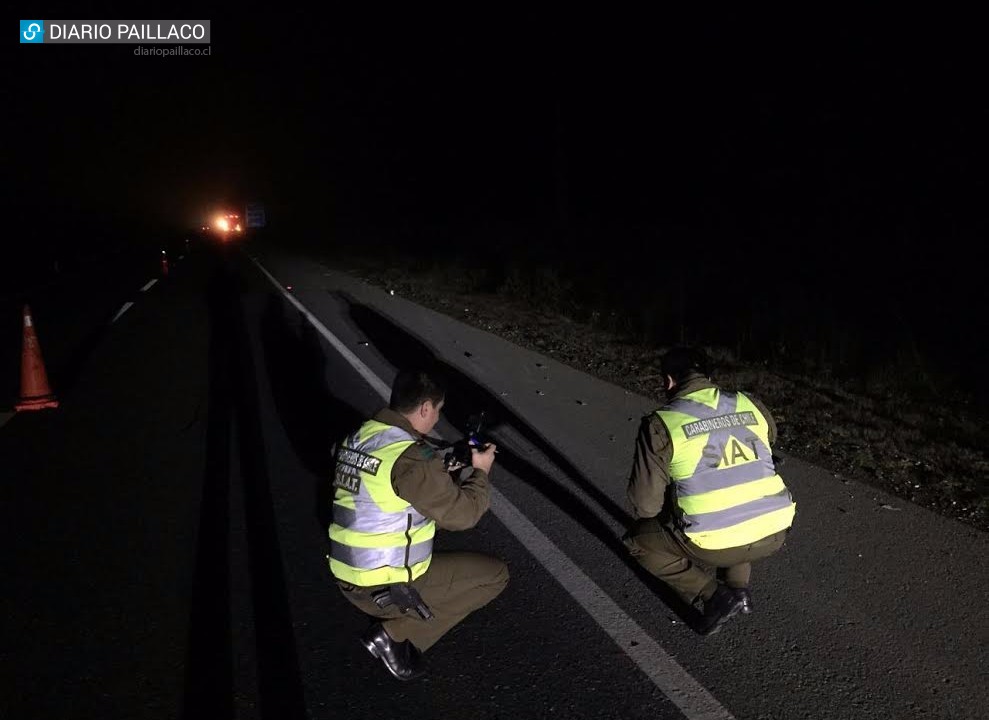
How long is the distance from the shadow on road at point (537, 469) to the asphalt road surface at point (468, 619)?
25mm

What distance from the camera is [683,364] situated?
11.8ft

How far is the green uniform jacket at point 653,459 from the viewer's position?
3.40m

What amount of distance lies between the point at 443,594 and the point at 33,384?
6565 millimetres

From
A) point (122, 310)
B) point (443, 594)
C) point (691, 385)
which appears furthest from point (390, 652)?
point (122, 310)

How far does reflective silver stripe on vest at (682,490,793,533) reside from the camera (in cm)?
341

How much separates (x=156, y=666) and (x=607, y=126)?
35.6m

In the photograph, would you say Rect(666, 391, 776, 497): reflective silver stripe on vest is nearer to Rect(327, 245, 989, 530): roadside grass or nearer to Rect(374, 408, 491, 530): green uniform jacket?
Rect(374, 408, 491, 530): green uniform jacket

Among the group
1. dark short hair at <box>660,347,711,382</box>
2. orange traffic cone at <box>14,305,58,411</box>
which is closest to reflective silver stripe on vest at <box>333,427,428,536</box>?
dark short hair at <box>660,347,711,382</box>

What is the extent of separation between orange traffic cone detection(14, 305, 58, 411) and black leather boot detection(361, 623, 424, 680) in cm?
625

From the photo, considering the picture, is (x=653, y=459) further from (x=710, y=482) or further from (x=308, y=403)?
(x=308, y=403)

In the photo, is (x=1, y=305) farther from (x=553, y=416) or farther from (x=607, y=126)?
(x=607, y=126)

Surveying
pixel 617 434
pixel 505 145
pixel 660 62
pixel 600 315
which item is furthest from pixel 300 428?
pixel 505 145

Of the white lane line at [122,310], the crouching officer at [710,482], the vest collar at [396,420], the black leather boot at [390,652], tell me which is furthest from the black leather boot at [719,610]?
the white lane line at [122,310]

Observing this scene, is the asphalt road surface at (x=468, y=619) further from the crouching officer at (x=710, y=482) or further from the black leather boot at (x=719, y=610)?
the crouching officer at (x=710, y=482)
